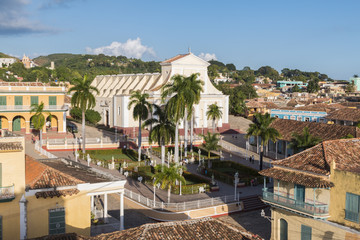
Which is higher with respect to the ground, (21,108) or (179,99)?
(179,99)

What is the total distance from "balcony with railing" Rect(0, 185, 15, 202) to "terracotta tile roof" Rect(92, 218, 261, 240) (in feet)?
14.3

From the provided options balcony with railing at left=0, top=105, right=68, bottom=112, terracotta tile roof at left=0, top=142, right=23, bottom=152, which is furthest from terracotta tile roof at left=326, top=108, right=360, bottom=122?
terracotta tile roof at left=0, top=142, right=23, bottom=152

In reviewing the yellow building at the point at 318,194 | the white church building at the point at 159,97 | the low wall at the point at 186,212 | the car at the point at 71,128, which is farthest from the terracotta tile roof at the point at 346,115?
the car at the point at 71,128

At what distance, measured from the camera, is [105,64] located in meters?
198

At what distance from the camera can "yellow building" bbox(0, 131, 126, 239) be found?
17.9m

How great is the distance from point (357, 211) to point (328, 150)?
432cm

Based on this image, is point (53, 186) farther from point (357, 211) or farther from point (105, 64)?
point (105, 64)

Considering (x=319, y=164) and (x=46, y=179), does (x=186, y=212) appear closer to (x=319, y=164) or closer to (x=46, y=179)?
(x=319, y=164)

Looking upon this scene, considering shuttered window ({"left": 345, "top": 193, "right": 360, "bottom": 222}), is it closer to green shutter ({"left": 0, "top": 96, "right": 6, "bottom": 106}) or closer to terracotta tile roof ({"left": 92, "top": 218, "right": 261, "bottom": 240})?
terracotta tile roof ({"left": 92, "top": 218, "right": 261, "bottom": 240})

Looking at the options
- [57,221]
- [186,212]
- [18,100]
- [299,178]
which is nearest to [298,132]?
[186,212]

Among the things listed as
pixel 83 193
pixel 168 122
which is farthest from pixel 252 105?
pixel 83 193

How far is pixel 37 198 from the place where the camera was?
18.4m

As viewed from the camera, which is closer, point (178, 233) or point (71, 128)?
point (178, 233)

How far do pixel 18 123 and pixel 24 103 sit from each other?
8.76 feet
